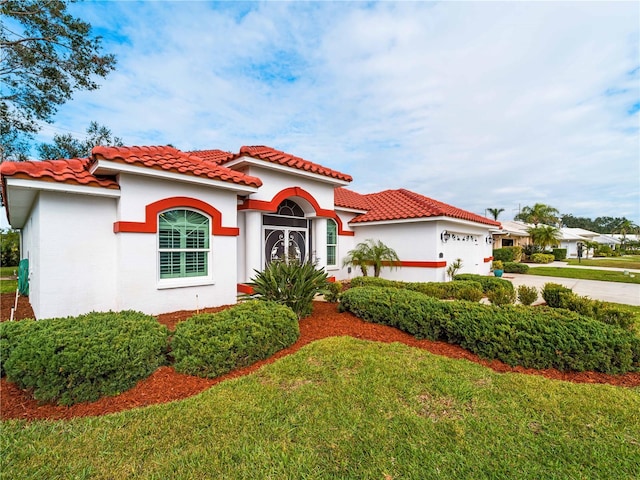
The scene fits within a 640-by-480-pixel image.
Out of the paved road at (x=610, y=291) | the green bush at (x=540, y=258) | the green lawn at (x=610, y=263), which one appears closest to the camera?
the paved road at (x=610, y=291)

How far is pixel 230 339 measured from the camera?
4.79 m

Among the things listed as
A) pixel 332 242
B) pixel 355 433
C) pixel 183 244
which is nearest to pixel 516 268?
pixel 332 242

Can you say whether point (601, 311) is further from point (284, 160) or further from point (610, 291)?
point (610, 291)

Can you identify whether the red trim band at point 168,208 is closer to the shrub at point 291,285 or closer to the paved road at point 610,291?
the shrub at point 291,285

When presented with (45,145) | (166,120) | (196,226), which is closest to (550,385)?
(196,226)

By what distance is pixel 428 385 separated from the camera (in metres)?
4.18

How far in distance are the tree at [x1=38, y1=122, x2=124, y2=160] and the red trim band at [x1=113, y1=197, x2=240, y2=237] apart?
66.4 feet

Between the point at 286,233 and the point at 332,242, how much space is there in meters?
3.45

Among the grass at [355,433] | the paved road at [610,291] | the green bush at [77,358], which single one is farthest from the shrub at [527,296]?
the green bush at [77,358]

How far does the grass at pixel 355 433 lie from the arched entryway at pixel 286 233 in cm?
761

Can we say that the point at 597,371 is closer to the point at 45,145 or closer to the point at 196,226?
the point at 196,226

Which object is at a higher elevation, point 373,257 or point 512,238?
point 512,238

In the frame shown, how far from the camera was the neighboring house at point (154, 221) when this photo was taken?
6.80 m

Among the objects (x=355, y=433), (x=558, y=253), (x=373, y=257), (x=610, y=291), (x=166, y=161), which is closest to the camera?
(x=355, y=433)
